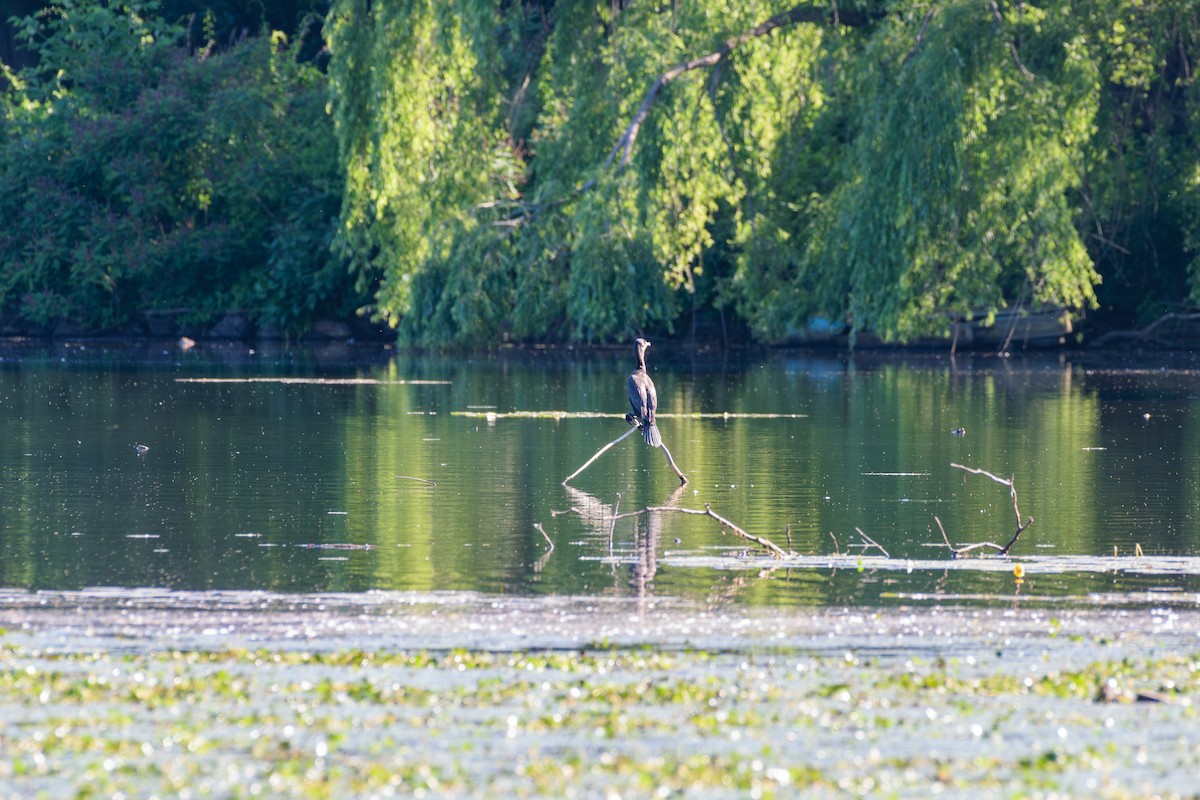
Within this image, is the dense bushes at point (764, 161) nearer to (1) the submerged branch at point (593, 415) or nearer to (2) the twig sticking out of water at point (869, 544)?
(1) the submerged branch at point (593, 415)

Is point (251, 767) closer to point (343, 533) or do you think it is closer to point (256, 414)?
point (343, 533)

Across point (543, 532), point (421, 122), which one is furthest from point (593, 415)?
point (421, 122)

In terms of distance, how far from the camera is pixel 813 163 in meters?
36.8

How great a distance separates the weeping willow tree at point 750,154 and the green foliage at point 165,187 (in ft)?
33.9

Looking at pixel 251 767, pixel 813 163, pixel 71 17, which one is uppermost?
pixel 71 17

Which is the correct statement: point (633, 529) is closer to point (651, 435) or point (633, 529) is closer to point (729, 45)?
point (651, 435)

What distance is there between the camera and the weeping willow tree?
101 ft

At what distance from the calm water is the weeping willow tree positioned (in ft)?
6.46

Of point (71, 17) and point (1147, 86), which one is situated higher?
point (71, 17)

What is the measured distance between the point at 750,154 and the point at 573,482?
1842 cm

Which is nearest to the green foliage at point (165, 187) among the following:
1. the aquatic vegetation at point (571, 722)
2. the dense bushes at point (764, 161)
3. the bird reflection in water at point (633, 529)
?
the dense bushes at point (764, 161)

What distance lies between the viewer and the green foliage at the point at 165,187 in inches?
1881

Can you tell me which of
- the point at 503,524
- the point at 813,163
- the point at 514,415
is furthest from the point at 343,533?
the point at 813,163

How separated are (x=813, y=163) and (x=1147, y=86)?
5809 mm
